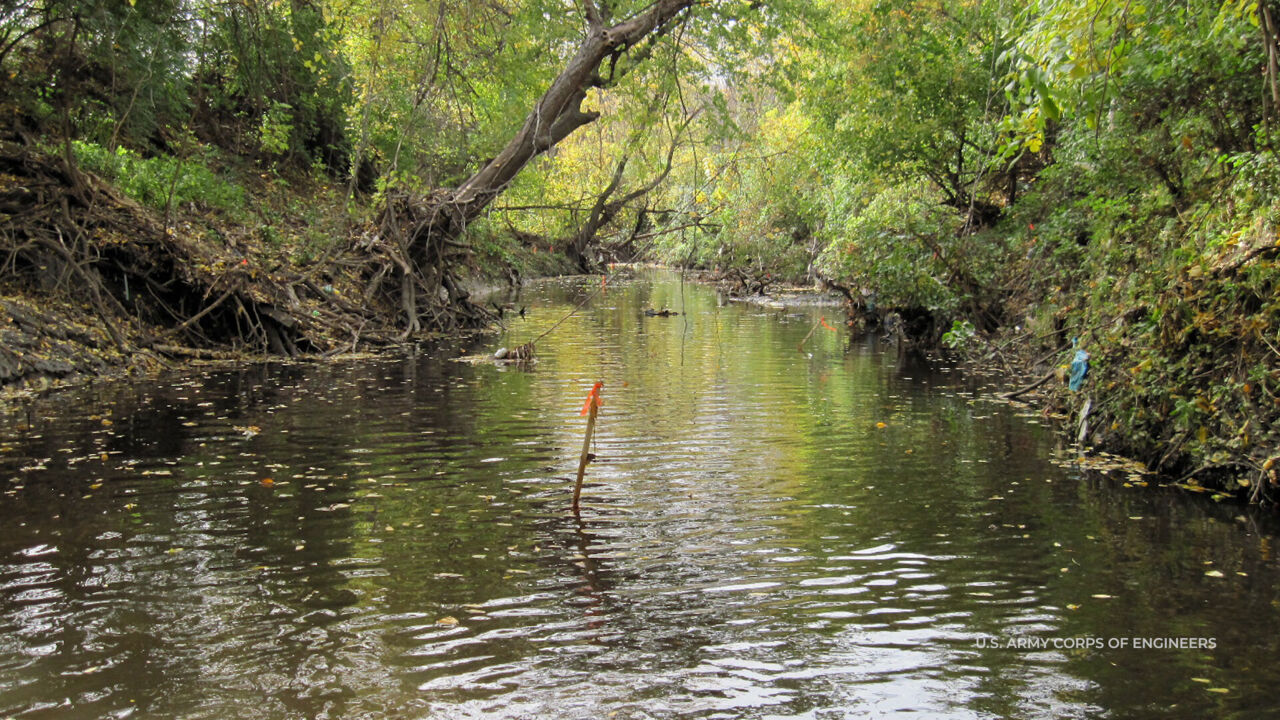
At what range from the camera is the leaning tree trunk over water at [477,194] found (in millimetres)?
16469

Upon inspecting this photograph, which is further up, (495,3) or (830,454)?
(495,3)

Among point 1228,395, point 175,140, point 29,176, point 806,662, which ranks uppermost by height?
point 175,140

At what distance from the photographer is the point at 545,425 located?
36.3ft

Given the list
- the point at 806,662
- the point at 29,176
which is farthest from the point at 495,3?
the point at 806,662

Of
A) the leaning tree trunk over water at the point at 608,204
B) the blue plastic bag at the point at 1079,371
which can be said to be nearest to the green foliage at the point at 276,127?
the leaning tree trunk over water at the point at 608,204

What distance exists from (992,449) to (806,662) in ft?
19.6

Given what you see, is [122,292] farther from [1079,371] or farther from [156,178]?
[1079,371]

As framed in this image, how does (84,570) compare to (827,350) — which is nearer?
(84,570)

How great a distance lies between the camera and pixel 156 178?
17.4 metres

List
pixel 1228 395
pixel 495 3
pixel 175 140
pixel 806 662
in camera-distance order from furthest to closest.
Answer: pixel 175 140, pixel 495 3, pixel 1228 395, pixel 806 662

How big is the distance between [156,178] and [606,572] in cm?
1550

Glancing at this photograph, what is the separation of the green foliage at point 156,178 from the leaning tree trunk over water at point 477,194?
3.62m

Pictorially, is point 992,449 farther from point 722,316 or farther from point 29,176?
point 722,316

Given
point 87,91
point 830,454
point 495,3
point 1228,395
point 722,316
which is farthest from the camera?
point 722,316
